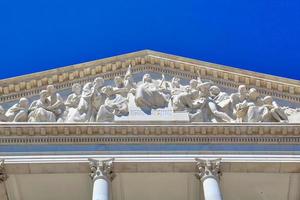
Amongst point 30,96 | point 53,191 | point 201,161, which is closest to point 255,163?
point 201,161

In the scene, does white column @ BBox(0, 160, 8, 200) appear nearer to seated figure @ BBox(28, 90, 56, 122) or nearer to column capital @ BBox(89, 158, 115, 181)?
seated figure @ BBox(28, 90, 56, 122)

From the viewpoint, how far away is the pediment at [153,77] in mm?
20516

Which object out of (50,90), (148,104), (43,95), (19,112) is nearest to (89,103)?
(50,90)

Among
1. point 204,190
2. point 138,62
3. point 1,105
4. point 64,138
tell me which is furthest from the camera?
point 138,62

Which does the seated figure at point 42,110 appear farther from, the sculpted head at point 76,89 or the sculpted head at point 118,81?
the sculpted head at point 118,81

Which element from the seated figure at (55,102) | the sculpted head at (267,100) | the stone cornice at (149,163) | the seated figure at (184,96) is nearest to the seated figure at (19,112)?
the seated figure at (55,102)

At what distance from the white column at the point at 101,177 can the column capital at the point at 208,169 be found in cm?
268

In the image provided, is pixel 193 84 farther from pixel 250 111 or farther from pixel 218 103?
pixel 250 111

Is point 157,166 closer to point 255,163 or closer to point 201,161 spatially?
point 201,161

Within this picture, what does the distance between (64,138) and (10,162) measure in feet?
5.91

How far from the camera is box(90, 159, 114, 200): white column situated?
16.7m

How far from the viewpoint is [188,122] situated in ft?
61.2

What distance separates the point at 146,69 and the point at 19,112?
519 cm

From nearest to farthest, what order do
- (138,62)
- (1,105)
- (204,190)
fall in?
(204,190), (1,105), (138,62)
